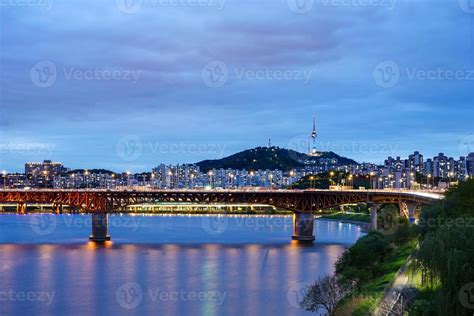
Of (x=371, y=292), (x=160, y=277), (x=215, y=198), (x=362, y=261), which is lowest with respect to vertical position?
(x=160, y=277)

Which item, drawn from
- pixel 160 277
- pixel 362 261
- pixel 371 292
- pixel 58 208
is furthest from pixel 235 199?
pixel 371 292

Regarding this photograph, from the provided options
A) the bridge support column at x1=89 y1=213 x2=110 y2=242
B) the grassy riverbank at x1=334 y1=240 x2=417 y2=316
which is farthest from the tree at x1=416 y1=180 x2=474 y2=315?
the bridge support column at x1=89 y1=213 x2=110 y2=242

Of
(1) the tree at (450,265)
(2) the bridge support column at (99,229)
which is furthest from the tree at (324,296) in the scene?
(2) the bridge support column at (99,229)

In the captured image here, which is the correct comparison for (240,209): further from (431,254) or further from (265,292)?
(431,254)

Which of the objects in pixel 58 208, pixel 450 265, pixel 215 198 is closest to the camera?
pixel 450 265

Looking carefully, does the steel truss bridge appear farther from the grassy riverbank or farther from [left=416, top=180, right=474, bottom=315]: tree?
[left=416, top=180, right=474, bottom=315]: tree

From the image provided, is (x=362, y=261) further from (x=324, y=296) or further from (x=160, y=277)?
(x=160, y=277)

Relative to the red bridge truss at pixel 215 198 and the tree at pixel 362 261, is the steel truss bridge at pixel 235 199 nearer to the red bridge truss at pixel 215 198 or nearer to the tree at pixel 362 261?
the red bridge truss at pixel 215 198
